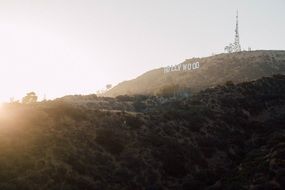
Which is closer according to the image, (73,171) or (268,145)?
(73,171)

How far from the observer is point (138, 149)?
49406mm

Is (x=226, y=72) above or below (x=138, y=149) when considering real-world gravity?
above

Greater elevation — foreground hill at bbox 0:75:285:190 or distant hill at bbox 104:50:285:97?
distant hill at bbox 104:50:285:97

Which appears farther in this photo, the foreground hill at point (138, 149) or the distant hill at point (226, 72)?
the distant hill at point (226, 72)

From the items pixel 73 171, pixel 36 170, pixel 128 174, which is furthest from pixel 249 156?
pixel 36 170

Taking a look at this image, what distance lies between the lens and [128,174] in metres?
43.5

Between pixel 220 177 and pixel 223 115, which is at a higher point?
pixel 223 115

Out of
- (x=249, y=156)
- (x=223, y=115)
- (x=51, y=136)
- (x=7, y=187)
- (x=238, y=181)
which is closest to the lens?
(x=7, y=187)

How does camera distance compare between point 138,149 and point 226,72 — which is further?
point 226,72

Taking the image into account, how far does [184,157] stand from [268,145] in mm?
10500

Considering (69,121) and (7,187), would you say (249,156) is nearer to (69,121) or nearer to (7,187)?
(69,121)

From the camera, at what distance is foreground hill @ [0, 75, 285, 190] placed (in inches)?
1543

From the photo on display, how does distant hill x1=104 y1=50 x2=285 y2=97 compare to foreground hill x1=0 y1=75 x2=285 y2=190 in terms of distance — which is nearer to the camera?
foreground hill x1=0 y1=75 x2=285 y2=190

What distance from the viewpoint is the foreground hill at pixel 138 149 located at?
3919 centimetres
